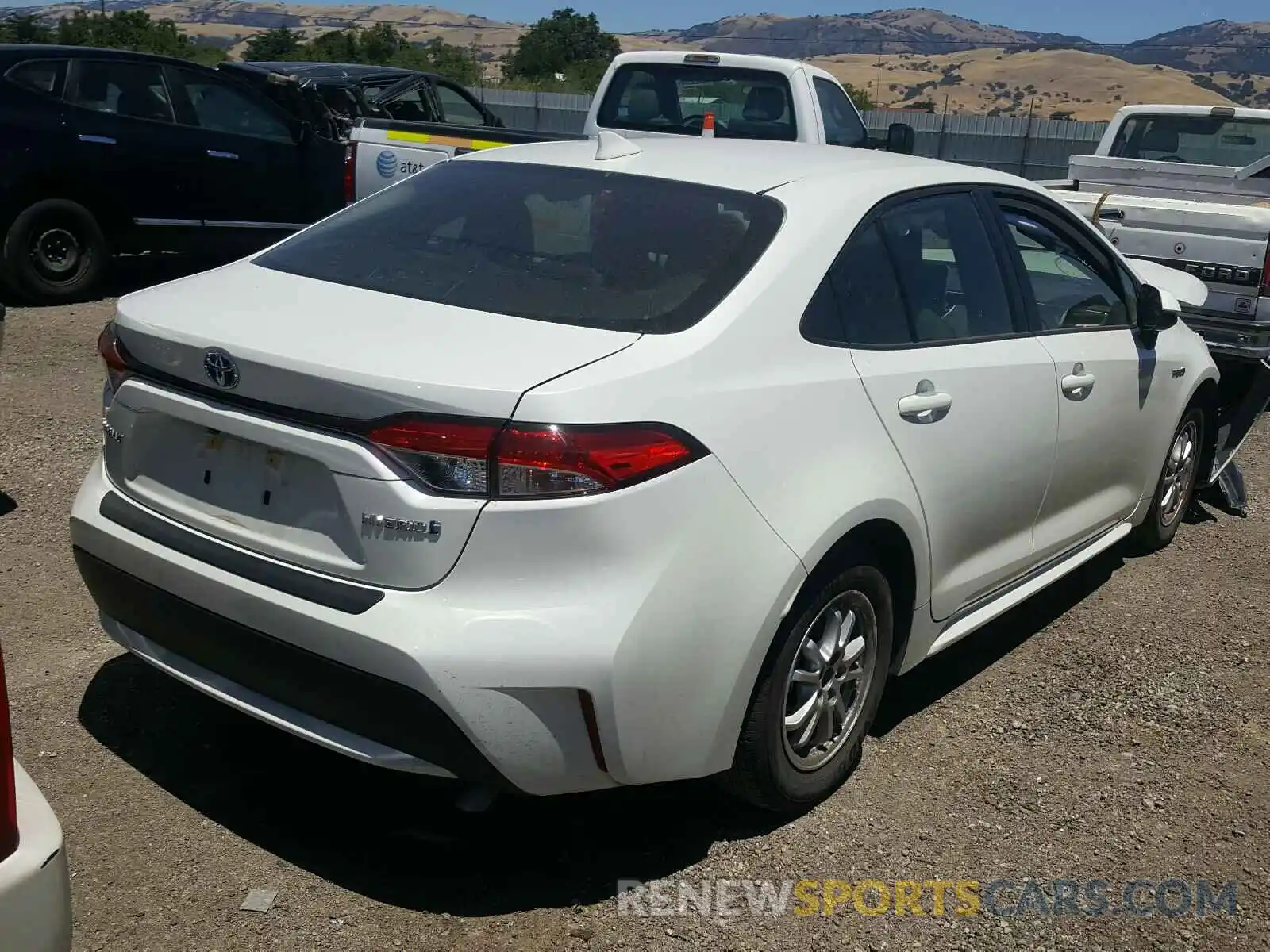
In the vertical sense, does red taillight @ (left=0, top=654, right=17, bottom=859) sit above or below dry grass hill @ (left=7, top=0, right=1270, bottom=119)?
above

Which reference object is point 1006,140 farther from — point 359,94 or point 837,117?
point 359,94

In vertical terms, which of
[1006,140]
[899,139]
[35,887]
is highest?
[899,139]

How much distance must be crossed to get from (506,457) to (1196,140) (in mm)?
8991

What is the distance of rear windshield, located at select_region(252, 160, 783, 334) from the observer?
3.12 meters

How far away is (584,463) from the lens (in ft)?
8.79

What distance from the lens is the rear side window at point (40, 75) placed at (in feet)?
29.3

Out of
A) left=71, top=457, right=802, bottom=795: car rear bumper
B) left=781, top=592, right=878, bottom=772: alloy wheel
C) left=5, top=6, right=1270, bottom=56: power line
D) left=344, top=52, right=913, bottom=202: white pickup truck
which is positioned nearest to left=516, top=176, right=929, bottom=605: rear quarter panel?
left=71, top=457, right=802, bottom=795: car rear bumper

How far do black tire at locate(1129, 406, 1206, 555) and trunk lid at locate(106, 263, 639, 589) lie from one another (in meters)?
3.44

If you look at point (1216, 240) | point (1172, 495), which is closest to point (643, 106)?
point (1216, 240)

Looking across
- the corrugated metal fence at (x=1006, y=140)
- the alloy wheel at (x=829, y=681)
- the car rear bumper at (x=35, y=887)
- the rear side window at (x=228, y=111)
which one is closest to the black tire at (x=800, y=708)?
the alloy wheel at (x=829, y=681)

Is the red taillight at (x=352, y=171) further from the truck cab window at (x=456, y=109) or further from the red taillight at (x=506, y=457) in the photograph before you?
the red taillight at (x=506, y=457)

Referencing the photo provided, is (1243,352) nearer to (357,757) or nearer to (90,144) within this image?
(357,757)

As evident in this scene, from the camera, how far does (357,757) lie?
285 centimetres

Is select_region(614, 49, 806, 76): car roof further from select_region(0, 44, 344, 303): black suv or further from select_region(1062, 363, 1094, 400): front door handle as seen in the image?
select_region(1062, 363, 1094, 400): front door handle
